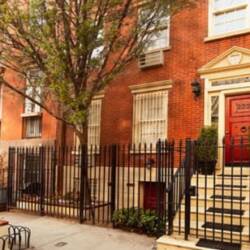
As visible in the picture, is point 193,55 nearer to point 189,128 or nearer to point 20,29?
point 189,128

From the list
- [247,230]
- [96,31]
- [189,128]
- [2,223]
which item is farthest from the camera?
[189,128]

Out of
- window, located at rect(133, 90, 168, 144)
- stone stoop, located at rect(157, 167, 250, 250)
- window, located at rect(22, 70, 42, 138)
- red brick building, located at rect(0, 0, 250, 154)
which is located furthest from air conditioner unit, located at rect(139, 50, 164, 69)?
stone stoop, located at rect(157, 167, 250, 250)

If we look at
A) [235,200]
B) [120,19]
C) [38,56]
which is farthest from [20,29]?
[235,200]

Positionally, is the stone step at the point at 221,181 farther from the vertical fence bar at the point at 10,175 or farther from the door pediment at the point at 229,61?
the vertical fence bar at the point at 10,175

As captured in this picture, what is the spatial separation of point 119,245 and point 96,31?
17.1 ft

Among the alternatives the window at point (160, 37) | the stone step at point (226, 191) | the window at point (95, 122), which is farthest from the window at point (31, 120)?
the stone step at point (226, 191)

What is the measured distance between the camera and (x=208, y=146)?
9.35m

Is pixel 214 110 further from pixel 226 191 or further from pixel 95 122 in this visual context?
pixel 95 122

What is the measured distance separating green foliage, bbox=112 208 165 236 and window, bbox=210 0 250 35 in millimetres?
5488

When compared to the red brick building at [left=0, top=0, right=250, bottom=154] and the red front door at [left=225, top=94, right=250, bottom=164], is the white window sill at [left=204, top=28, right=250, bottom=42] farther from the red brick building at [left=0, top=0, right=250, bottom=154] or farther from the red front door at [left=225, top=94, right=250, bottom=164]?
the red front door at [left=225, top=94, right=250, bottom=164]

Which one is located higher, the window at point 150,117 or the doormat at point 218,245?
the window at point 150,117

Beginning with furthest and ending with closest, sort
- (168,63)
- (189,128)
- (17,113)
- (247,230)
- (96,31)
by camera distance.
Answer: (17,113) → (168,63) → (189,128) → (96,31) → (247,230)

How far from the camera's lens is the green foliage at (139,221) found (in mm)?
8266

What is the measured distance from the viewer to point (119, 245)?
25.3ft
